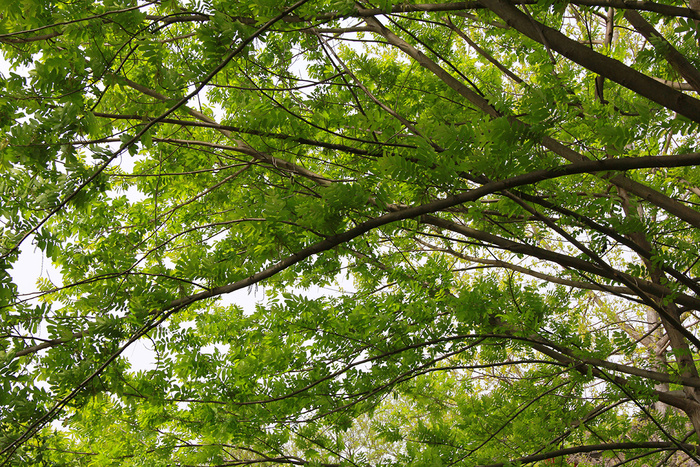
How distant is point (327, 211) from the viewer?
213 centimetres

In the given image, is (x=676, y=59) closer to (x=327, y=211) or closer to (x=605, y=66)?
(x=605, y=66)

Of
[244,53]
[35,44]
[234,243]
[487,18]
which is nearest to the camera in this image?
[244,53]

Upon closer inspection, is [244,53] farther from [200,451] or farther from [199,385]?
[200,451]

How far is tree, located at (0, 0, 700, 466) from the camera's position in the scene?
7.11ft

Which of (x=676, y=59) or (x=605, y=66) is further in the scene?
(x=676, y=59)

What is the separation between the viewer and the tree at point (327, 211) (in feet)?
7.11

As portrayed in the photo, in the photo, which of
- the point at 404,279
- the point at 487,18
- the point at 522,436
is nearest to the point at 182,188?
the point at 404,279

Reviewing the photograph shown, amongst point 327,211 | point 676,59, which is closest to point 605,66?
point 676,59

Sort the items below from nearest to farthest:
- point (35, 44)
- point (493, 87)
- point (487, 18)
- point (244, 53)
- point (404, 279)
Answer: point (244, 53) → point (35, 44) → point (487, 18) → point (404, 279) → point (493, 87)

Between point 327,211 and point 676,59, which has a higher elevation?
point 676,59

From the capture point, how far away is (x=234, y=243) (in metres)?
4.06

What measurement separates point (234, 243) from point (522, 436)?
112 inches

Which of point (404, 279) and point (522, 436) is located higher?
point (404, 279)

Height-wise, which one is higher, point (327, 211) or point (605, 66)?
point (605, 66)
